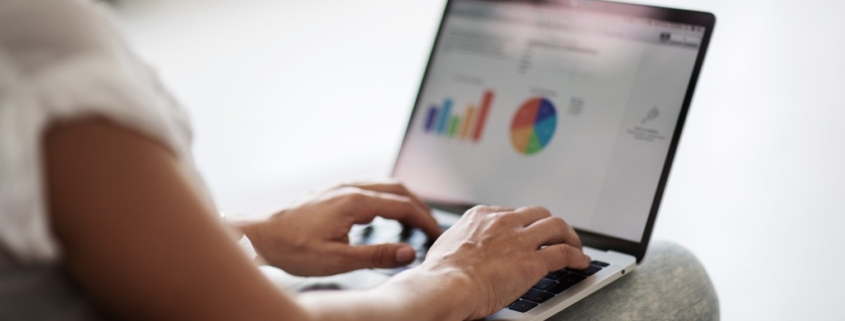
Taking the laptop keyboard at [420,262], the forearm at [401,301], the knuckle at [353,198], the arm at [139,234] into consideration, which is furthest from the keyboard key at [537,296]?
the arm at [139,234]

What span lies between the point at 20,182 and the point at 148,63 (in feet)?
0.45

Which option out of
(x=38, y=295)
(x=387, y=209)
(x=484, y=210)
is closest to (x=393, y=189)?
(x=387, y=209)

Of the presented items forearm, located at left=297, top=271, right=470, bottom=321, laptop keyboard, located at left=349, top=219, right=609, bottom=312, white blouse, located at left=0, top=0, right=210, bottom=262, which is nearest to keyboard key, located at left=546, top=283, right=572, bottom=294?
laptop keyboard, located at left=349, top=219, right=609, bottom=312

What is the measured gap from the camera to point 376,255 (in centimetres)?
96

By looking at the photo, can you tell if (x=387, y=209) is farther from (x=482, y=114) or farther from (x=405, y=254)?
(x=482, y=114)

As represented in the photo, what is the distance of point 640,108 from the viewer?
1.09 m

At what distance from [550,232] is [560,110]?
292 mm

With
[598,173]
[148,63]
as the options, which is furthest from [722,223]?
[148,63]

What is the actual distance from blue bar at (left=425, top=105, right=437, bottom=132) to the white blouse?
735mm

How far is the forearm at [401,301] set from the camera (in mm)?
655

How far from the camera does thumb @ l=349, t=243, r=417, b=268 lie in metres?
0.95

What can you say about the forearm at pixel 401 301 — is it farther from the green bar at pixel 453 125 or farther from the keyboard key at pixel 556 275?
the green bar at pixel 453 125

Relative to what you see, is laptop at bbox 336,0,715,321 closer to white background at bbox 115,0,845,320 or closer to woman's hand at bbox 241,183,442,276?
woman's hand at bbox 241,183,442,276

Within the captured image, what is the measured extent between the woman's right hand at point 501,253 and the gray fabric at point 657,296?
0.14 feet
